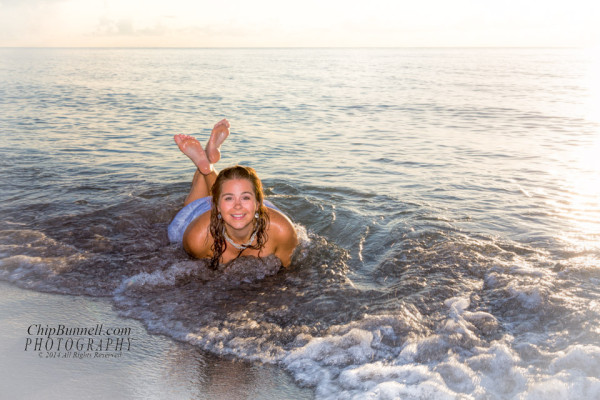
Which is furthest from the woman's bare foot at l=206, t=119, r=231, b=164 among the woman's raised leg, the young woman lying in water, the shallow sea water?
the shallow sea water

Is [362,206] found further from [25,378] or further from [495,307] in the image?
[25,378]

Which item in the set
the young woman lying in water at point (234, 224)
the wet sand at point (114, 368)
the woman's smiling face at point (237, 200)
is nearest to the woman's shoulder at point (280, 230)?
the young woman lying in water at point (234, 224)

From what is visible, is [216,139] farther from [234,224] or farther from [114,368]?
[114,368]

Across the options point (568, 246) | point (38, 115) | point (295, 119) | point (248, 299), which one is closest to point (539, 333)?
point (568, 246)

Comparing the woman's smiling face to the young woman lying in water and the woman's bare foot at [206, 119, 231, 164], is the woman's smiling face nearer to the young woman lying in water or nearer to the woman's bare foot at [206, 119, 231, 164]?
the young woman lying in water

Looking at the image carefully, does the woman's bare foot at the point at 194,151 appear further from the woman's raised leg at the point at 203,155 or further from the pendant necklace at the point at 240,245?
the pendant necklace at the point at 240,245

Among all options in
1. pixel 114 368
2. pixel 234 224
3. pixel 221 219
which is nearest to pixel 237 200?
pixel 234 224

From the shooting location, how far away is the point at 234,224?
4723mm

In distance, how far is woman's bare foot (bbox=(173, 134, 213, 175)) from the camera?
6.00m

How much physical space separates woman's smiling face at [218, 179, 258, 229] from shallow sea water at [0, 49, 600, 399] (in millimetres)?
686

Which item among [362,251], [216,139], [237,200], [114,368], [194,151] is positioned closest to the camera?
[114,368]

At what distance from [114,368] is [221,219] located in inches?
72.2

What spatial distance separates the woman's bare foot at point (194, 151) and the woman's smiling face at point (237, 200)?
149 cm

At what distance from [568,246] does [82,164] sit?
26.1 ft
